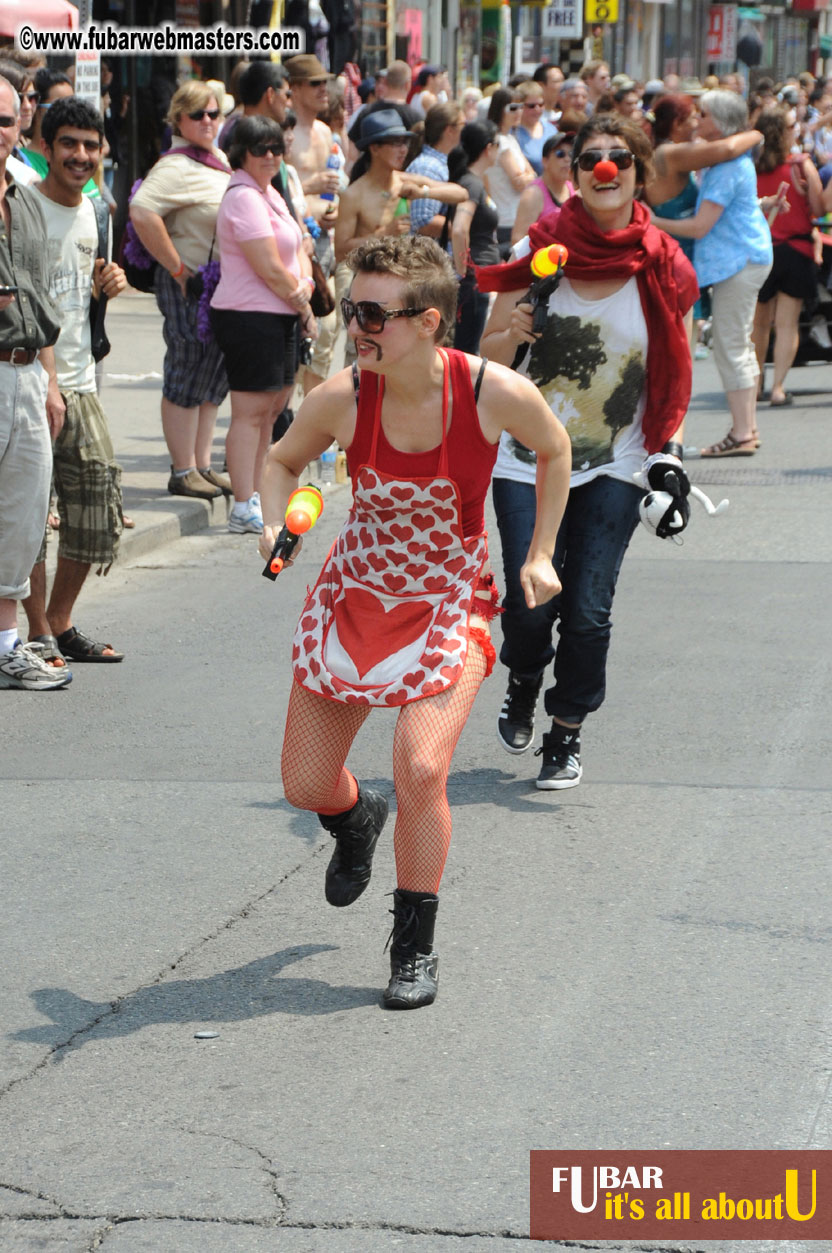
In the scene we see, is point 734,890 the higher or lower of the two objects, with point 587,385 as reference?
lower

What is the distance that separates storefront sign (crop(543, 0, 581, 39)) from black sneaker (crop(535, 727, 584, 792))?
90.2 ft

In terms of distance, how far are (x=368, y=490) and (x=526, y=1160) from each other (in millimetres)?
1547

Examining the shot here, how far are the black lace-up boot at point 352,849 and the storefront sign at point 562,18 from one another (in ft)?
94.5

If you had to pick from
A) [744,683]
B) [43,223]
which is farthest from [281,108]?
[744,683]

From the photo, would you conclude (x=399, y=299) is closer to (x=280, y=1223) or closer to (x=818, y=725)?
(x=280, y=1223)

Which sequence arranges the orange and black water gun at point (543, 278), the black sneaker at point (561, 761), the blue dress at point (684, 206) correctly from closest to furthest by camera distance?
1. the orange and black water gun at point (543, 278)
2. the black sneaker at point (561, 761)
3. the blue dress at point (684, 206)

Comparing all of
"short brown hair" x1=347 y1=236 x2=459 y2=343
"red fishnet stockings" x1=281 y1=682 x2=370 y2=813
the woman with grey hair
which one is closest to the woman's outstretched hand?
"red fishnet stockings" x1=281 y1=682 x2=370 y2=813

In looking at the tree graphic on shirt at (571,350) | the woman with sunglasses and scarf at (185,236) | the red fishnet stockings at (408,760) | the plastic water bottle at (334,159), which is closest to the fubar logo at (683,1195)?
the red fishnet stockings at (408,760)

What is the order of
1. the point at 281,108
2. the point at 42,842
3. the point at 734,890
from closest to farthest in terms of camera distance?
the point at 734,890 < the point at 42,842 < the point at 281,108

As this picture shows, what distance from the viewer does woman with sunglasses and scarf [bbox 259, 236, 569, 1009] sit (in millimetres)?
4121

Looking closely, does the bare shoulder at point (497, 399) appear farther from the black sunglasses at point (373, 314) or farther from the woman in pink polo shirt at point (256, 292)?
the woman in pink polo shirt at point (256, 292)

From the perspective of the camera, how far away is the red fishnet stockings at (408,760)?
4.11 metres

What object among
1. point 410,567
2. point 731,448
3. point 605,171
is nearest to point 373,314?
point 410,567

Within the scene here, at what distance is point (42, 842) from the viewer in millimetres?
5316
